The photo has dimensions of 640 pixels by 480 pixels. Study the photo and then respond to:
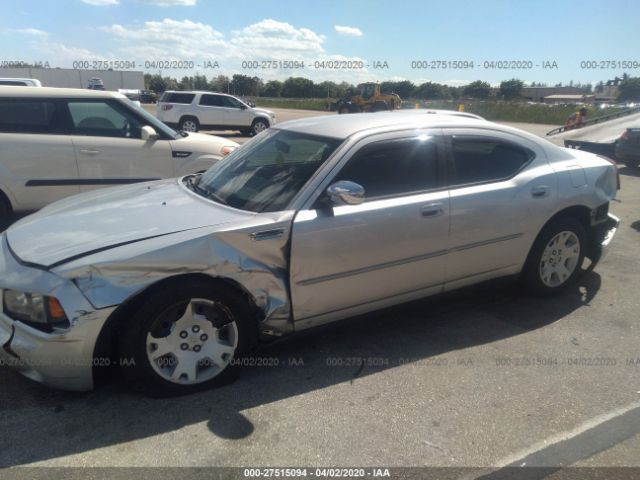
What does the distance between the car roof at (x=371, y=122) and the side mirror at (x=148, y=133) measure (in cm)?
279

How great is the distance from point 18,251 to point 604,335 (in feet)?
12.9

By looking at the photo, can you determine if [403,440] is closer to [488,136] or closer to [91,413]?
[91,413]

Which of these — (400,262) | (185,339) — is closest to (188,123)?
(400,262)

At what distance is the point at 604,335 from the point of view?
3.75 meters

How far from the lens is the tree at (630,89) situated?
135 ft

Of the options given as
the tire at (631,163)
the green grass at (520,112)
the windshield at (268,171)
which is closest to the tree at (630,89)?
the green grass at (520,112)

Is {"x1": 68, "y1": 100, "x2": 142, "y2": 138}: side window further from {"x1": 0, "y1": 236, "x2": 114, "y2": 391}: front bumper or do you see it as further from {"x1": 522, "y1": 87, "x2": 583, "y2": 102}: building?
{"x1": 522, "y1": 87, "x2": 583, "y2": 102}: building

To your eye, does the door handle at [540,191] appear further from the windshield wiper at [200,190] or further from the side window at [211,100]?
the side window at [211,100]

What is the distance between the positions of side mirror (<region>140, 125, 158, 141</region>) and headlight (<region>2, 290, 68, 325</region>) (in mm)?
3853

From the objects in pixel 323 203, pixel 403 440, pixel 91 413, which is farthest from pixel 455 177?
pixel 91 413

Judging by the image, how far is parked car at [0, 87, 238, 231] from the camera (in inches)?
231

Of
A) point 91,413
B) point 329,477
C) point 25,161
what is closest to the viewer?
point 329,477

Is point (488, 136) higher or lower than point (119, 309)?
higher

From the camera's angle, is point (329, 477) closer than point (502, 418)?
Yes
